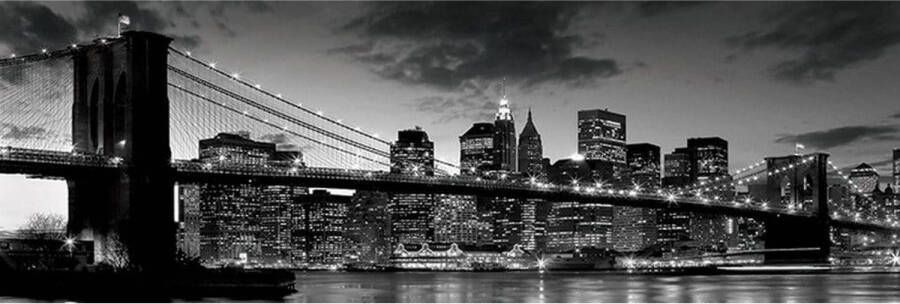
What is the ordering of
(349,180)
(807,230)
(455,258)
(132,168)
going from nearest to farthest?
(132,168) < (349,180) < (807,230) < (455,258)

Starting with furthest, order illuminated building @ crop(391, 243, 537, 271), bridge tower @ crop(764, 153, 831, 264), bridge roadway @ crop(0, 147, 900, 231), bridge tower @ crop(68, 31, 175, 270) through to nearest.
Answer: illuminated building @ crop(391, 243, 537, 271), bridge tower @ crop(764, 153, 831, 264), bridge roadway @ crop(0, 147, 900, 231), bridge tower @ crop(68, 31, 175, 270)

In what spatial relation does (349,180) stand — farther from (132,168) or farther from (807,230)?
(807,230)

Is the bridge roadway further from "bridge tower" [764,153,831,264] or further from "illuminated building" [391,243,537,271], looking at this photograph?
"illuminated building" [391,243,537,271]

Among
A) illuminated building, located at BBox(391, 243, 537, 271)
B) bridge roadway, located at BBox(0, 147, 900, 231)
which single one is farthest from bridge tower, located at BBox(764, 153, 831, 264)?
illuminated building, located at BBox(391, 243, 537, 271)

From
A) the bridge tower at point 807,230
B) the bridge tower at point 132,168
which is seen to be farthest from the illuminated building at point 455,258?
the bridge tower at point 132,168

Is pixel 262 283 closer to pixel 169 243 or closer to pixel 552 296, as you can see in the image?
pixel 169 243

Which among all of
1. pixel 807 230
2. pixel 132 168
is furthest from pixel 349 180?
pixel 807 230
